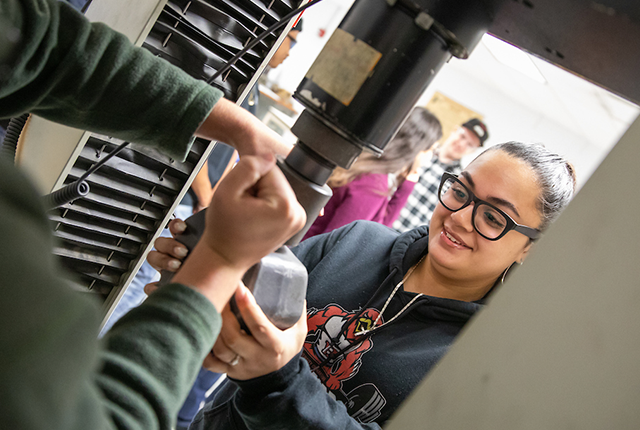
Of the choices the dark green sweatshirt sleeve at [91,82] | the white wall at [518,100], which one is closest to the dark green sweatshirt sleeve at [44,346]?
the dark green sweatshirt sleeve at [91,82]

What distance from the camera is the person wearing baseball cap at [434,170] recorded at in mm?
4340

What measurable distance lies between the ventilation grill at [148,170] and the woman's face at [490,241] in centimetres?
59

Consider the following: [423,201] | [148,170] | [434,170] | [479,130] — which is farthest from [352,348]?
[479,130]

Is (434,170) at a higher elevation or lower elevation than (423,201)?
higher

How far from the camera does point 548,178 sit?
1.11m

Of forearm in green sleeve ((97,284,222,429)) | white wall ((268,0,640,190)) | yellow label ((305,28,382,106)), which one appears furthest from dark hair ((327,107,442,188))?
forearm in green sleeve ((97,284,222,429))

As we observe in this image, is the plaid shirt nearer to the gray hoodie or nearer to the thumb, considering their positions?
the gray hoodie

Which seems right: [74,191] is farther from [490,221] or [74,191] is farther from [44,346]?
[490,221]

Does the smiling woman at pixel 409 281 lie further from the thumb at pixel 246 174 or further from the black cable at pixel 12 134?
the black cable at pixel 12 134

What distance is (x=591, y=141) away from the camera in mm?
4832

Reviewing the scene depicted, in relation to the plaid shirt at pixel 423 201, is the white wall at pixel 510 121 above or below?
above

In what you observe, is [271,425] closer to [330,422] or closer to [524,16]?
[330,422]

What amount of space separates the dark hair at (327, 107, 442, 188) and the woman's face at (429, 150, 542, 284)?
1324 millimetres

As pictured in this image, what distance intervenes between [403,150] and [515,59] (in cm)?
169
